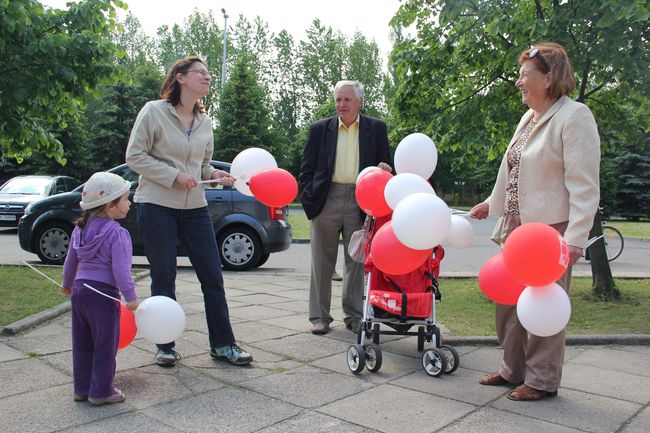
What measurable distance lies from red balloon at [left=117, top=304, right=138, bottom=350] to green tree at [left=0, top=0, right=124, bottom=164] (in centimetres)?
370

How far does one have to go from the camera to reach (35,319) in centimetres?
548

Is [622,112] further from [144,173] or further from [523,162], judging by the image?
[144,173]

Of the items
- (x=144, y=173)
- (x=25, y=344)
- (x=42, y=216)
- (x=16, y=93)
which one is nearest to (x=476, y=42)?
(x=144, y=173)

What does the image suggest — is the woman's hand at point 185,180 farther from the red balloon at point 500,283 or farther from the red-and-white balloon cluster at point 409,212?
the red balloon at point 500,283

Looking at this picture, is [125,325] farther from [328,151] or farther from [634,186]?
[634,186]

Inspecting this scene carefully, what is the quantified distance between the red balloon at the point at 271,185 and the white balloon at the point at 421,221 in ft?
3.37

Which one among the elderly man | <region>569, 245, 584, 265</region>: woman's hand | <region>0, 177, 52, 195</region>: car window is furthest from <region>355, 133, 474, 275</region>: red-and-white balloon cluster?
<region>0, 177, 52, 195</region>: car window

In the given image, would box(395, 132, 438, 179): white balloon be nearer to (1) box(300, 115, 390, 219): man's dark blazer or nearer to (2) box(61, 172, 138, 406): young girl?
(1) box(300, 115, 390, 219): man's dark blazer

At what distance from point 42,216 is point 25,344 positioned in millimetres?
5542

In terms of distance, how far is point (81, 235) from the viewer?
369 centimetres

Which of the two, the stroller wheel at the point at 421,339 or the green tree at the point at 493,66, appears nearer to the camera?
the stroller wheel at the point at 421,339

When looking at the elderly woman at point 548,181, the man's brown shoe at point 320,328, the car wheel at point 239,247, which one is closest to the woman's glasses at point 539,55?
the elderly woman at point 548,181

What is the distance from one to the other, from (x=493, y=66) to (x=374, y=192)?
3.64 meters

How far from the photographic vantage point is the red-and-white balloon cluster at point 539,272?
327 cm
